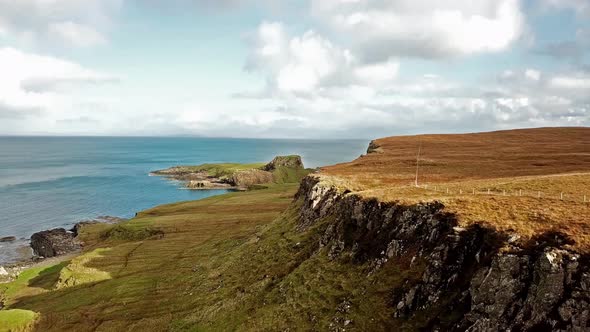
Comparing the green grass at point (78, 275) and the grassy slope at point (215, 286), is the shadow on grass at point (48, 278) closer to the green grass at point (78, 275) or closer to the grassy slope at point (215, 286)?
the grassy slope at point (215, 286)

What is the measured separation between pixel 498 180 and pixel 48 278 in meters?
85.8

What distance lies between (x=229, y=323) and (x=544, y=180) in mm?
42764

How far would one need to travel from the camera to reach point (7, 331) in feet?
178

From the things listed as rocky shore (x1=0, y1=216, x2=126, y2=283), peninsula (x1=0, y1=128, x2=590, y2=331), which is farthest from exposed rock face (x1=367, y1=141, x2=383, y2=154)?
rocky shore (x1=0, y1=216, x2=126, y2=283)

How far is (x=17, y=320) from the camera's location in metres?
56.7

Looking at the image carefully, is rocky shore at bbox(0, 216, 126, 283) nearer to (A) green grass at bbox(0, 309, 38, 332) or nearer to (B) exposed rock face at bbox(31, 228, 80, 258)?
(B) exposed rock face at bbox(31, 228, 80, 258)

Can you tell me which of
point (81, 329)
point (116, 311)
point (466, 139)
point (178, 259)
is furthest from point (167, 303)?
point (466, 139)

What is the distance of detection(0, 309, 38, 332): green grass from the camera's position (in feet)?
181

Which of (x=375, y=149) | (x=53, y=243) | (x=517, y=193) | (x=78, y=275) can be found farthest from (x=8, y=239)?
(x=517, y=193)

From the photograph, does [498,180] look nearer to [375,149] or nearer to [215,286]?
[215,286]

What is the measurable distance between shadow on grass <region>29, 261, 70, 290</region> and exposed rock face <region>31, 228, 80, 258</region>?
18.9 meters

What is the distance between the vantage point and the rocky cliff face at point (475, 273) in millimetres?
25266

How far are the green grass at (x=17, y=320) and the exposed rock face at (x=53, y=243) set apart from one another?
165ft

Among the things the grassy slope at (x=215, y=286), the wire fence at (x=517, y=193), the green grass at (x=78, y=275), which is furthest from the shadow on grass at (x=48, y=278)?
the wire fence at (x=517, y=193)
